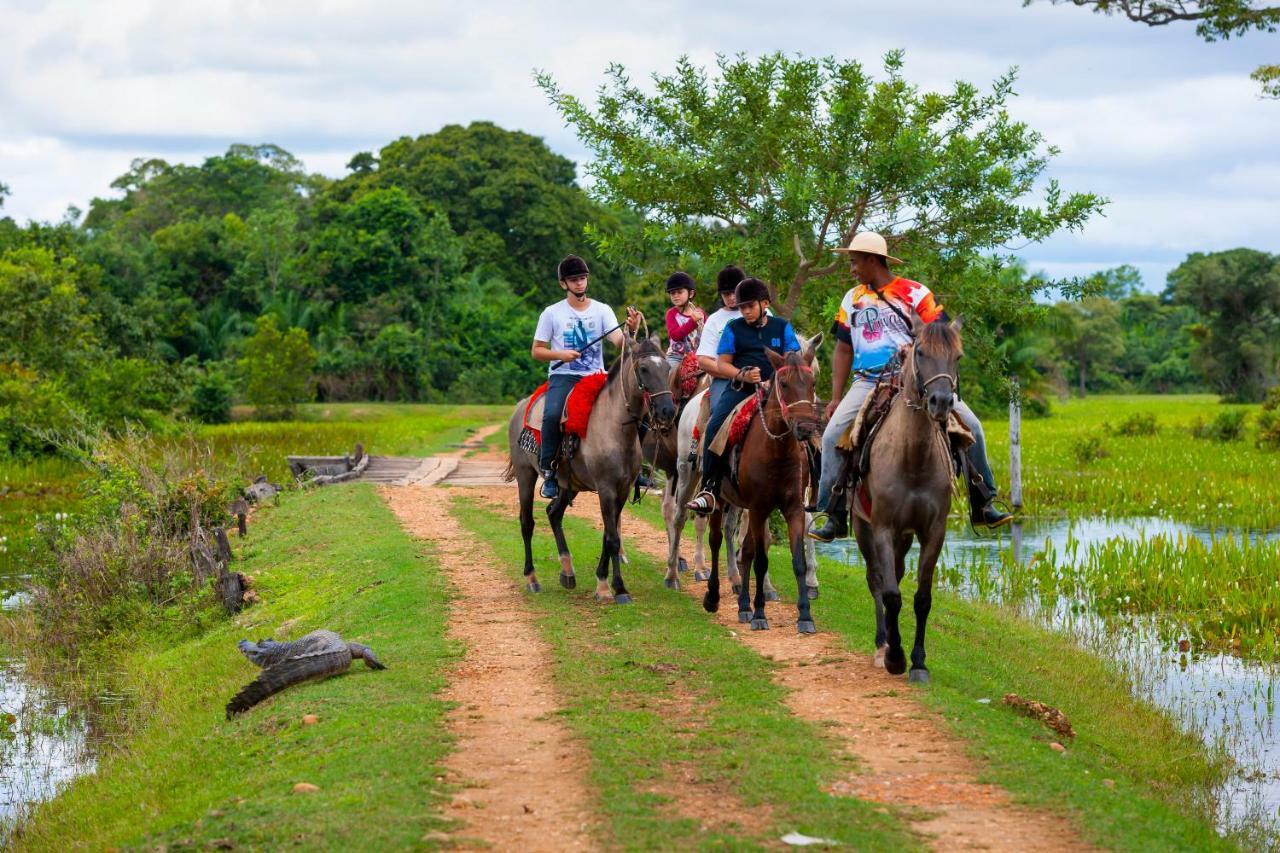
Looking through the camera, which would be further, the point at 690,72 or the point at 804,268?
the point at 690,72

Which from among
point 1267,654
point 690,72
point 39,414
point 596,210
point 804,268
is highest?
point 596,210

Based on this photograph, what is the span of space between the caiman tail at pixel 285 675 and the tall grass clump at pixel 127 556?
5.83m

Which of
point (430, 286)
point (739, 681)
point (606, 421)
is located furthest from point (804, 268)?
point (430, 286)

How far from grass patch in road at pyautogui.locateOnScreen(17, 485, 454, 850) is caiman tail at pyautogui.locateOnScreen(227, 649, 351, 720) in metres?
0.10

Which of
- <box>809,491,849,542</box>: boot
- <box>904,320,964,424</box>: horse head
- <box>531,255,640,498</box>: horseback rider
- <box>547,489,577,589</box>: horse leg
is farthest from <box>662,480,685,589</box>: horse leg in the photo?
<box>904,320,964,424</box>: horse head

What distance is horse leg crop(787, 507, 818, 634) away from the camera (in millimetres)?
10430

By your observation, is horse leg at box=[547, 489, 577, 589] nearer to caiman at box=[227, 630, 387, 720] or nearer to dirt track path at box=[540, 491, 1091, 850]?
dirt track path at box=[540, 491, 1091, 850]

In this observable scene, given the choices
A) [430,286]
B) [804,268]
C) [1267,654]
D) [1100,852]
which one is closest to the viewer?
[1100,852]

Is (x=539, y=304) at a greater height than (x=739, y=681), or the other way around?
(x=539, y=304)

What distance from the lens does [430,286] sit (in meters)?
51.1

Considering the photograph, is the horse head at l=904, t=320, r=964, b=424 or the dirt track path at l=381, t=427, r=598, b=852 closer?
the dirt track path at l=381, t=427, r=598, b=852

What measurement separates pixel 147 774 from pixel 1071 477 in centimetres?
2494

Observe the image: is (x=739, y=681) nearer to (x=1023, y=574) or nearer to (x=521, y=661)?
(x=521, y=661)

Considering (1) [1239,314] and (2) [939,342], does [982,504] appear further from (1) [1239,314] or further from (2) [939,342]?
(1) [1239,314]
